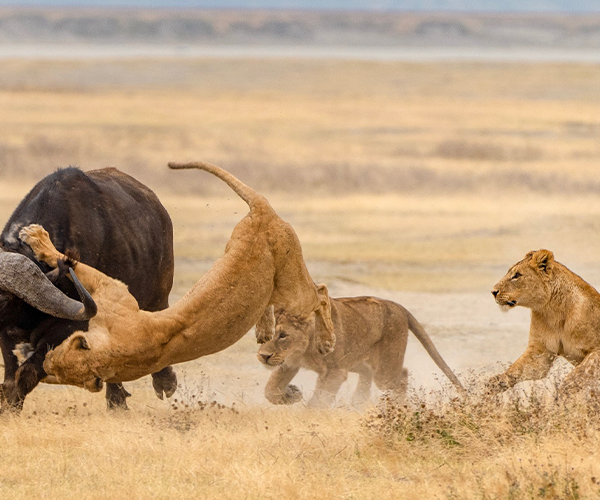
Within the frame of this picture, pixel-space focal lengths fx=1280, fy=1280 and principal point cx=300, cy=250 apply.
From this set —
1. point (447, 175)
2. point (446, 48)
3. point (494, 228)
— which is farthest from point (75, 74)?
point (446, 48)

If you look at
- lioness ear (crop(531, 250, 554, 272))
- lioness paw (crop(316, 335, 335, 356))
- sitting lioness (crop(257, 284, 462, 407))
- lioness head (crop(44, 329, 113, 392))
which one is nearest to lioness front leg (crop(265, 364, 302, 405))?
sitting lioness (crop(257, 284, 462, 407))

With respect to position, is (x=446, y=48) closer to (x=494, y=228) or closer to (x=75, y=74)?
(x=75, y=74)

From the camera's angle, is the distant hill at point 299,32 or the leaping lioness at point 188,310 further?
the distant hill at point 299,32

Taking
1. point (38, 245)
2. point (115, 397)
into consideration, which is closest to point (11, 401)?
point (38, 245)

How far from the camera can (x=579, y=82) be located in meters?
52.5

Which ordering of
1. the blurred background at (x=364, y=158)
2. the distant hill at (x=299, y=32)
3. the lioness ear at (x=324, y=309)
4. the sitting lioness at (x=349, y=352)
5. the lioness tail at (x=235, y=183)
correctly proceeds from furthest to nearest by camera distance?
1. the distant hill at (x=299, y=32)
2. the blurred background at (x=364, y=158)
3. the sitting lioness at (x=349, y=352)
4. the lioness ear at (x=324, y=309)
5. the lioness tail at (x=235, y=183)

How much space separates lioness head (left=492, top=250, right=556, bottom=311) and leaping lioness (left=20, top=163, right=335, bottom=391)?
129cm

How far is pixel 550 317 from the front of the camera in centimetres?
795

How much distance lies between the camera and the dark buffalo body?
8.14 meters

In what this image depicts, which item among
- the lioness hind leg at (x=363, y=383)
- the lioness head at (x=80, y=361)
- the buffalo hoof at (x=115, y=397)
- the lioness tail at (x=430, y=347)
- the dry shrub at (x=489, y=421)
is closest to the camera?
the lioness head at (x=80, y=361)

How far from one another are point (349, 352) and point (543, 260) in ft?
8.47

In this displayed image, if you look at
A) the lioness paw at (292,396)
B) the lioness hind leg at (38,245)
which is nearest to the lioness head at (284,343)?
the lioness paw at (292,396)

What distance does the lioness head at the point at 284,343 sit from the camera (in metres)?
9.49

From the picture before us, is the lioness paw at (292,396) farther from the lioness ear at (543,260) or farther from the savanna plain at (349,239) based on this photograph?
the lioness ear at (543,260)
